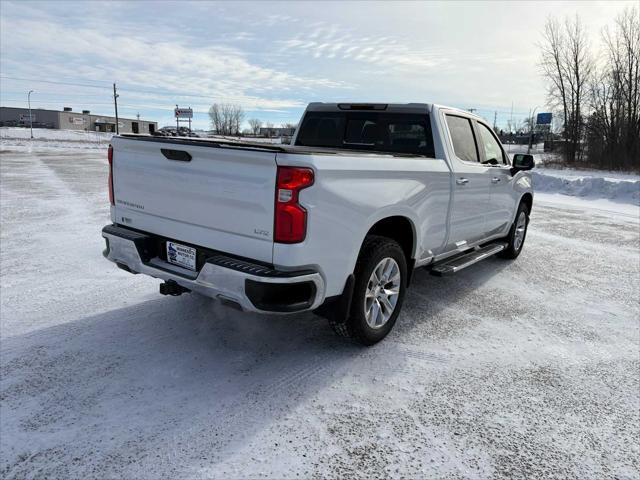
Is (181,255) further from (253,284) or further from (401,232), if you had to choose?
(401,232)

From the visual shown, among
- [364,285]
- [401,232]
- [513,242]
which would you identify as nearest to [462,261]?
[401,232]

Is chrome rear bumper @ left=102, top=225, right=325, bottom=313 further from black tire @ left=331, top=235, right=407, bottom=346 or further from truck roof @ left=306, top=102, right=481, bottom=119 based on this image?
truck roof @ left=306, top=102, right=481, bottom=119

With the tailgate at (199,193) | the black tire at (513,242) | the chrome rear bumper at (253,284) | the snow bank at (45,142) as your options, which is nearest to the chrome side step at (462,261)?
the black tire at (513,242)

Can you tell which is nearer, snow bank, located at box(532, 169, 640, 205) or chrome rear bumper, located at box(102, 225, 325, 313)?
chrome rear bumper, located at box(102, 225, 325, 313)

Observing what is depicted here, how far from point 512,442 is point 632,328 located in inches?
104

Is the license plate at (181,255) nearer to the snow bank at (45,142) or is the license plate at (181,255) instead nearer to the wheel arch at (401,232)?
the wheel arch at (401,232)

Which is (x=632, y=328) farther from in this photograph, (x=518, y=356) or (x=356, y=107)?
(x=356, y=107)

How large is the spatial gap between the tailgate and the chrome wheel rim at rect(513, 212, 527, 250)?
16.3ft

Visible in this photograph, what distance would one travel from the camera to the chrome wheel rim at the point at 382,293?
3.76 m

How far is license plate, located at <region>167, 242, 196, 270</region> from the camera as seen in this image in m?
3.37

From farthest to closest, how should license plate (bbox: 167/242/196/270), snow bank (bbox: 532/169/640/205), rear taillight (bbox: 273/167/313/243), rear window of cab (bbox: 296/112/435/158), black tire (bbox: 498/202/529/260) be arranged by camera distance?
snow bank (bbox: 532/169/640/205) → black tire (bbox: 498/202/529/260) → rear window of cab (bbox: 296/112/435/158) → license plate (bbox: 167/242/196/270) → rear taillight (bbox: 273/167/313/243)

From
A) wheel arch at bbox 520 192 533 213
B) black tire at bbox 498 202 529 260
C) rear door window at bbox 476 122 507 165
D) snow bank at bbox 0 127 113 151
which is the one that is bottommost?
snow bank at bbox 0 127 113 151

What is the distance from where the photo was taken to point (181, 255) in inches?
136

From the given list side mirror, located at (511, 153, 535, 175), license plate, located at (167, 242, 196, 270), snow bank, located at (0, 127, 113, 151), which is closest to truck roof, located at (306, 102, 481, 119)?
side mirror, located at (511, 153, 535, 175)
